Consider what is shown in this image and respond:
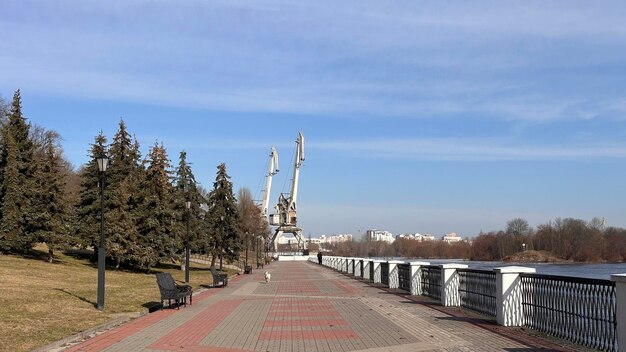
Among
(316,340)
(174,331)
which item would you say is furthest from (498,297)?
(174,331)

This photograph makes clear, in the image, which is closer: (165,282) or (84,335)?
(84,335)

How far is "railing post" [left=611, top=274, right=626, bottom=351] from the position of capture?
7215 mm

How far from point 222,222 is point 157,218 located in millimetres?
10069

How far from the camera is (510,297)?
11.2 metres

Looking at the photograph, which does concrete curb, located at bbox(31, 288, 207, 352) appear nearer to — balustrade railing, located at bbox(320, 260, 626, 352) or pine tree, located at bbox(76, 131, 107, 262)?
balustrade railing, located at bbox(320, 260, 626, 352)

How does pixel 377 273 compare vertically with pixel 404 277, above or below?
below

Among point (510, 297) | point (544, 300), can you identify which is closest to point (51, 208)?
point (510, 297)

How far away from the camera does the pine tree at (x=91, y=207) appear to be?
3612 cm

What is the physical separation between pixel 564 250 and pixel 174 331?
202 feet

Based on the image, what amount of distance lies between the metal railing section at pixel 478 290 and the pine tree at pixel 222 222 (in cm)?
3082

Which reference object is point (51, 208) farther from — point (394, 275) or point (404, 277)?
point (404, 277)

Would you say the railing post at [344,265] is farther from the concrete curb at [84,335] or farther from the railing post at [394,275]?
the concrete curb at [84,335]

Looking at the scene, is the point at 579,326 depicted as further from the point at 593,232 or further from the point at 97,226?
the point at 593,232

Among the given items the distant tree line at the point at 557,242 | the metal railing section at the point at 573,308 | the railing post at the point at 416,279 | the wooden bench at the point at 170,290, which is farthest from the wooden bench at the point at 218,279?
the distant tree line at the point at 557,242
